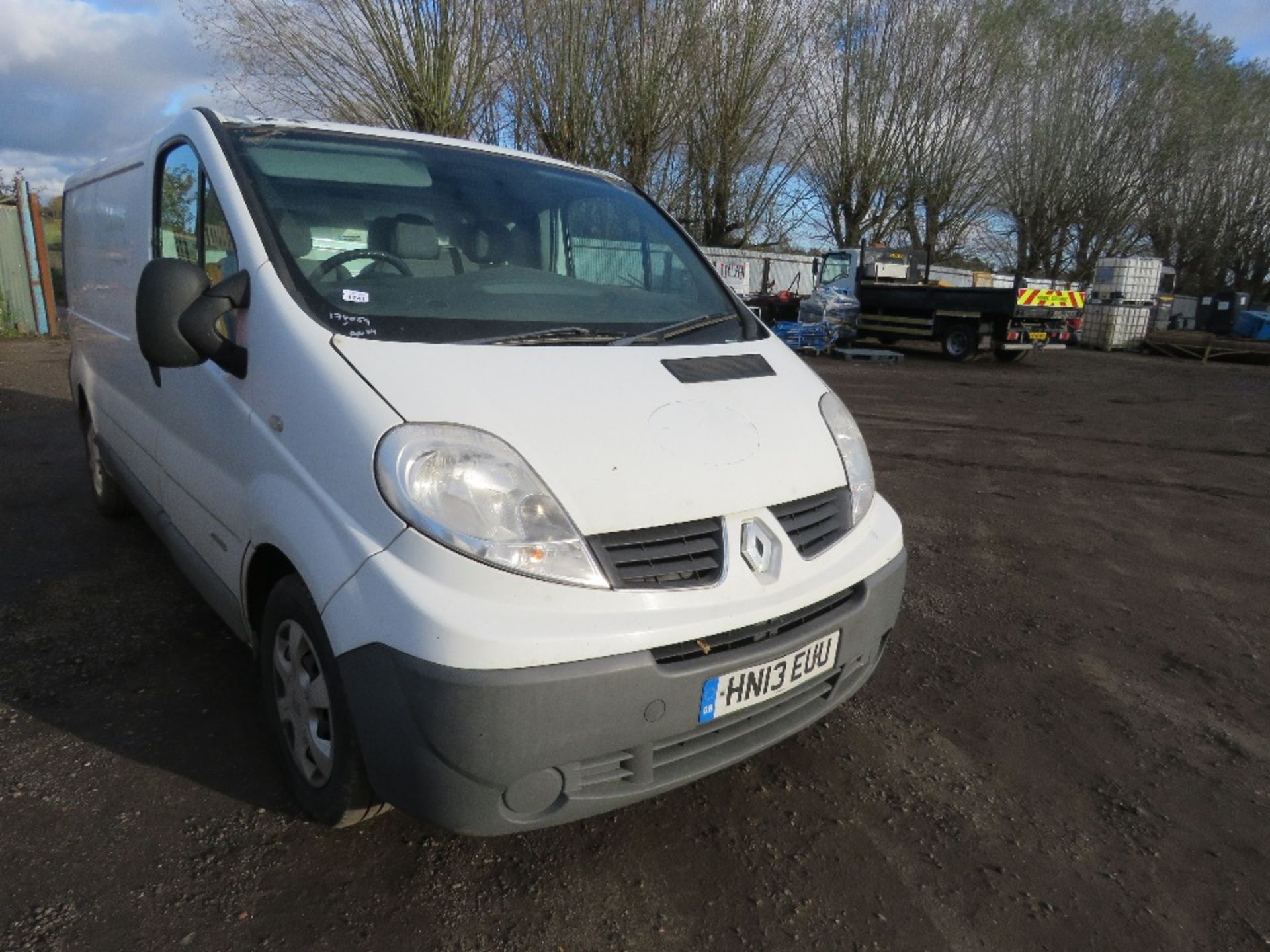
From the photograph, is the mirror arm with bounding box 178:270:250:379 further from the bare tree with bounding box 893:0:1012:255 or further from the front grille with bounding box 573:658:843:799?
the bare tree with bounding box 893:0:1012:255

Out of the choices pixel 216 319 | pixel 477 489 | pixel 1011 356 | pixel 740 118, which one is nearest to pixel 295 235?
pixel 216 319

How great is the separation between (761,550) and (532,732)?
70cm

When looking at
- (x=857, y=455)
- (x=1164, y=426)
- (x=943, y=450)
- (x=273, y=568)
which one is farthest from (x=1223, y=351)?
(x=273, y=568)

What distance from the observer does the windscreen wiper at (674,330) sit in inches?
99.6

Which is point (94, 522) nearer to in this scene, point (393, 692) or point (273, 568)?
point (273, 568)

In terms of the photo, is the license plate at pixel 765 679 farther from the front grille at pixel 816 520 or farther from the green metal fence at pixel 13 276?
the green metal fence at pixel 13 276

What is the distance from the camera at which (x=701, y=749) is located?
2010 mm

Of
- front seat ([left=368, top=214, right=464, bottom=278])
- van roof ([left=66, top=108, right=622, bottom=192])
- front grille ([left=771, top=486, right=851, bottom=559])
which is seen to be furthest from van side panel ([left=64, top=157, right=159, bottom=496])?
front grille ([left=771, top=486, right=851, bottom=559])

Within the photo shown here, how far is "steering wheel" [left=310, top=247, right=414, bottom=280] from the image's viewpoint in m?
2.31

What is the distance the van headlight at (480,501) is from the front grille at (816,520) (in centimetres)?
58

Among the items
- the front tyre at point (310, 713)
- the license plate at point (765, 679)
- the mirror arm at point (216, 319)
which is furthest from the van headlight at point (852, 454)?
the mirror arm at point (216, 319)

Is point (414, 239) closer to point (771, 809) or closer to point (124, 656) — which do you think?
point (124, 656)

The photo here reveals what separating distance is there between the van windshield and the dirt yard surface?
53.5 inches

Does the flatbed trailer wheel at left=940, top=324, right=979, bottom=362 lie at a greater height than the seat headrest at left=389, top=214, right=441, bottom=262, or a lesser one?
lesser
